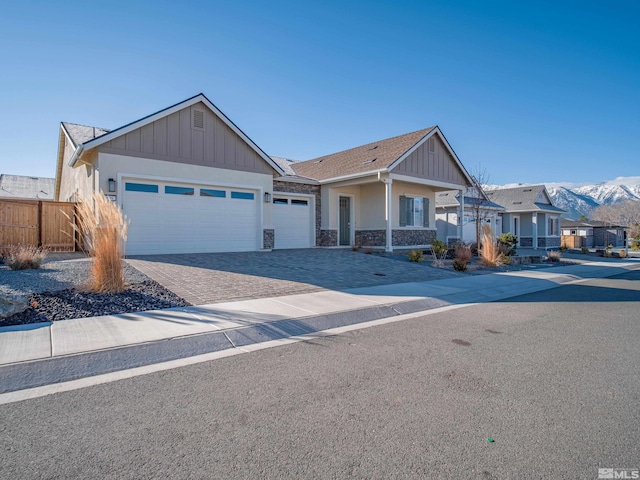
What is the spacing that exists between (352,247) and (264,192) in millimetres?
5253

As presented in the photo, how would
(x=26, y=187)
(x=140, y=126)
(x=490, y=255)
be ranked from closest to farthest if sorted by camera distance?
(x=140, y=126) < (x=490, y=255) < (x=26, y=187)

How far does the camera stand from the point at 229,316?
18.4ft

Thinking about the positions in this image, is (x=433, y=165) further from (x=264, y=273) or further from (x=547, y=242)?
(x=547, y=242)

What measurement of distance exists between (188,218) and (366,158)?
9.15 metres

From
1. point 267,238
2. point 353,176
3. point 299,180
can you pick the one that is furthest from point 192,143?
point 353,176

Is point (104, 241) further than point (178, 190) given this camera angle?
No

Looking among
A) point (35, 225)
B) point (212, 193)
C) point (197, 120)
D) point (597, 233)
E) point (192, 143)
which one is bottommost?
point (597, 233)

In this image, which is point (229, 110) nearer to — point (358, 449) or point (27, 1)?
point (27, 1)

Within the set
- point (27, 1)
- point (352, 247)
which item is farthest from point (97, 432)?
point (352, 247)

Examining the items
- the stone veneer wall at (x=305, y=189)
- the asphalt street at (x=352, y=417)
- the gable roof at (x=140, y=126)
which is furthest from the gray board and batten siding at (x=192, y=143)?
the asphalt street at (x=352, y=417)

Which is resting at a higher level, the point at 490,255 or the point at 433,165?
the point at 433,165

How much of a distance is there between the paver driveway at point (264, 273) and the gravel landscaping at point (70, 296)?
44 centimetres

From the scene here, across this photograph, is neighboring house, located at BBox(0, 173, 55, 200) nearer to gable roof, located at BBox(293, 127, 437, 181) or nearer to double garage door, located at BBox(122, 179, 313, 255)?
double garage door, located at BBox(122, 179, 313, 255)

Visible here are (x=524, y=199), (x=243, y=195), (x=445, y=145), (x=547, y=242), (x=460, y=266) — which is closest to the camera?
(x=460, y=266)
